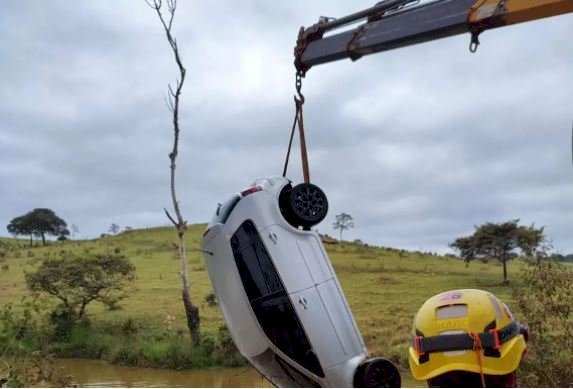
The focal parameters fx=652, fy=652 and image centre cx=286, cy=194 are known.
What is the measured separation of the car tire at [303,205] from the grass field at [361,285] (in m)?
8.42

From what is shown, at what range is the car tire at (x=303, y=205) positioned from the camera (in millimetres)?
3965

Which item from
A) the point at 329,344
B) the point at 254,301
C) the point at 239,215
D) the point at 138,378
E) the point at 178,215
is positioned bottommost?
the point at 138,378

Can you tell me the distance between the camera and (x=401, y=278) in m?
20.8

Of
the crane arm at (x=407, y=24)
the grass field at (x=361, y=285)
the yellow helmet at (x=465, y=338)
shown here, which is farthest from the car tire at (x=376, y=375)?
the grass field at (x=361, y=285)

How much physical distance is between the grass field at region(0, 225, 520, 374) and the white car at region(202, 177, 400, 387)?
331 inches

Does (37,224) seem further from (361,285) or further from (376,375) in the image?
(376,375)

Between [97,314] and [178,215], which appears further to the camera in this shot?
[97,314]

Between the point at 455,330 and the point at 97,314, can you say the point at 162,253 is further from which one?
the point at 455,330

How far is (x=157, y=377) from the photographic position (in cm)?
1322

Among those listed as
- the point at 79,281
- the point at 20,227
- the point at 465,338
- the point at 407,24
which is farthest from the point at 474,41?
the point at 20,227

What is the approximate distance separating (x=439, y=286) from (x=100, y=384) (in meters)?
10.5

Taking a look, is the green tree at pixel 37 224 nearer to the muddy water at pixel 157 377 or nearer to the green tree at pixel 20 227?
the green tree at pixel 20 227

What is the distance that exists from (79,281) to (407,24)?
14175 millimetres

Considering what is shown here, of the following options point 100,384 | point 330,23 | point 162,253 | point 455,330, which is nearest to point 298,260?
point 455,330
